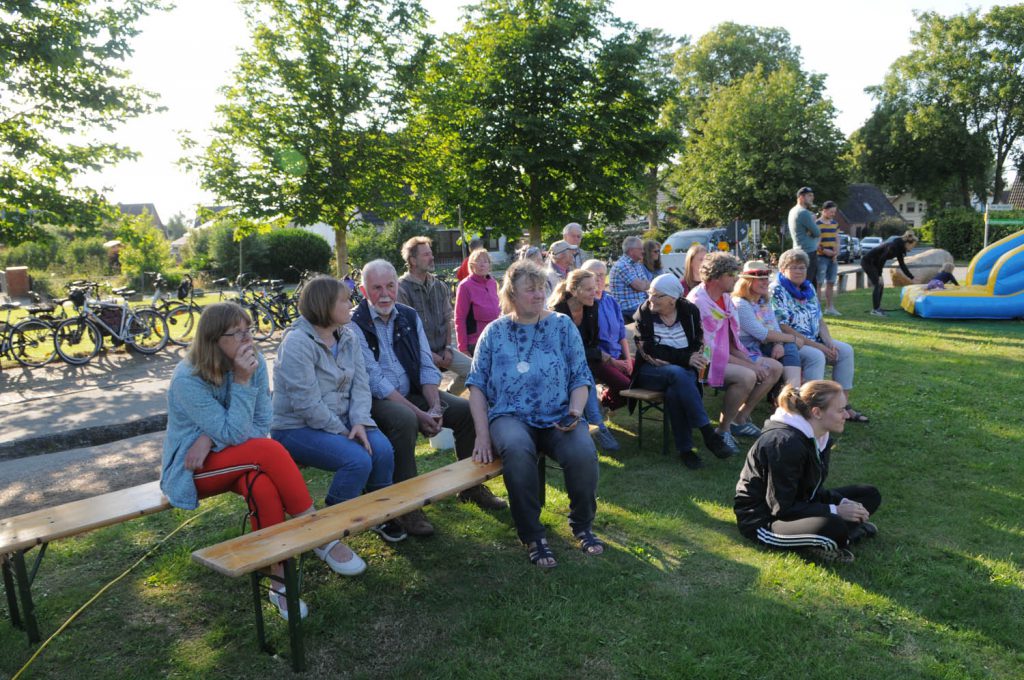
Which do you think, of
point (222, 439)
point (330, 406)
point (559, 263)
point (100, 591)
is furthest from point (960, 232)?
point (100, 591)

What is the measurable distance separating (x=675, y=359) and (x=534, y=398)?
194 cm

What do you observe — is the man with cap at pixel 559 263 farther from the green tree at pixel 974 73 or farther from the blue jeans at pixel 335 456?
the green tree at pixel 974 73

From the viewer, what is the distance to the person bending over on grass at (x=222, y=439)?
3.29m

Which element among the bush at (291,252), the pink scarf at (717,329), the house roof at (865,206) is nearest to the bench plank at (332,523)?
the pink scarf at (717,329)

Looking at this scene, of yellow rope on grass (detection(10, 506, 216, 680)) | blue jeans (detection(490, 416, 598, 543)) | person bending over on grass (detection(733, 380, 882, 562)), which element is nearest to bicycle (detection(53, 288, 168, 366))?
yellow rope on grass (detection(10, 506, 216, 680))

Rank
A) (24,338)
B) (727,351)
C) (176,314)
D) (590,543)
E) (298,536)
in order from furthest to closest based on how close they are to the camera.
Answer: (176,314)
(24,338)
(727,351)
(590,543)
(298,536)

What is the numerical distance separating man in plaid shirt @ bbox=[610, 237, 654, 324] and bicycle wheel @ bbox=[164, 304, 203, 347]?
27.6ft

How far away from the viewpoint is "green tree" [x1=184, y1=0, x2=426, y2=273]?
14633 mm

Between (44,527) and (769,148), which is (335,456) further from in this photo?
(769,148)

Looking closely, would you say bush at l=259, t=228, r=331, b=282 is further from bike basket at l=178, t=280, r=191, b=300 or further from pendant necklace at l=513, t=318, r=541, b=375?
pendant necklace at l=513, t=318, r=541, b=375

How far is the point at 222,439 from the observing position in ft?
10.9

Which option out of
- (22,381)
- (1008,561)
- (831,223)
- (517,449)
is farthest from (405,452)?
(831,223)

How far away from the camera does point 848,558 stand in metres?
3.75

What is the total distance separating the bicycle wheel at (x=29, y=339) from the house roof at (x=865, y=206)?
194ft
